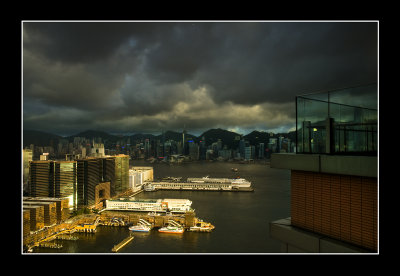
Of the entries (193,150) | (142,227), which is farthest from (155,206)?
(193,150)

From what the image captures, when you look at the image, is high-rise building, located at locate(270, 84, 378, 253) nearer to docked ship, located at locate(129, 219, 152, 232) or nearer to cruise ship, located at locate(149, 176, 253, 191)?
docked ship, located at locate(129, 219, 152, 232)

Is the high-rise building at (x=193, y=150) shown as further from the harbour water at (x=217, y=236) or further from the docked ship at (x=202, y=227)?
the docked ship at (x=202, y=227)

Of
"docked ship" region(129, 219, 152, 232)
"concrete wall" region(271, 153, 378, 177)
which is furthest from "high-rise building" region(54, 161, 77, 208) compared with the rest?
"concrete wall" region(271, 153, 378, 177)

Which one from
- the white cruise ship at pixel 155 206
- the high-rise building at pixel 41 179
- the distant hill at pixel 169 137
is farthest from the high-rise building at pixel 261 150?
the high-rise building at pixel 41 179

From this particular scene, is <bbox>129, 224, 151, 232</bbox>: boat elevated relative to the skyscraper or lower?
lower

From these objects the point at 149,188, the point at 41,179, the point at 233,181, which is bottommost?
the point at 149,188

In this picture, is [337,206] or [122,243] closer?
[337,206]

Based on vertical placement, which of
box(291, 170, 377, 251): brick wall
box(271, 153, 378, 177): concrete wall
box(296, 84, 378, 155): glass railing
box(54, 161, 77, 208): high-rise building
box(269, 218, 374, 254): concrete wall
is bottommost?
box(54, 161, 77, 208): high-rise building

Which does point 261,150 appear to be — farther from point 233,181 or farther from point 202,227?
point 202,227

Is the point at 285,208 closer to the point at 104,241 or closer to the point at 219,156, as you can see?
the point at 104,241
